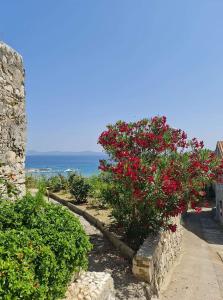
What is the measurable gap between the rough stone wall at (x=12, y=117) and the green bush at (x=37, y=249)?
1.11 metres

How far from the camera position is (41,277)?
12.7ft

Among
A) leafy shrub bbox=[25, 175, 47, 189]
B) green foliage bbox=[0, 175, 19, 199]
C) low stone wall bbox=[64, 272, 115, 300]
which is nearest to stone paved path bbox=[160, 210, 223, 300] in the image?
low stone wall bbox=[64, 272, 115, 300]

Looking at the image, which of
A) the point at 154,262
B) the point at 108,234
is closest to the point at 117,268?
the point at 154,262

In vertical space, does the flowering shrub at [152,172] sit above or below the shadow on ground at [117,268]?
above

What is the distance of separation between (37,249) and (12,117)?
3.32 metres

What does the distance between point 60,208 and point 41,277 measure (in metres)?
1.76

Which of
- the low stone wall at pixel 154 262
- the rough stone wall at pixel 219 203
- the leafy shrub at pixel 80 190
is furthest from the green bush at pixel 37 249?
the rough stone wall at pixel 219 203

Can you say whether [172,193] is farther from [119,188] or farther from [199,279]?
[199,279]

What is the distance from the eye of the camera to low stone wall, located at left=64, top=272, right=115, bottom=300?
487 cm

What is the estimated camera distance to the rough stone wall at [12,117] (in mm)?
5963

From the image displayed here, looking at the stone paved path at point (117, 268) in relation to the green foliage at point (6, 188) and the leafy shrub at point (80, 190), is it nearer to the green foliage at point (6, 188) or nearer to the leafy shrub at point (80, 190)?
the green foliage at point (6, 188)

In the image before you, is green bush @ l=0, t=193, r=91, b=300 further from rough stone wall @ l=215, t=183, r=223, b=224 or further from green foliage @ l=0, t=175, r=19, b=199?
rough stone wall @ l=215, t=183, r=223, b=224

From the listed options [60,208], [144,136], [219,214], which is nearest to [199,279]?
[144,136]

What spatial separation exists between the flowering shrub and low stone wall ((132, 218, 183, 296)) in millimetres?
675
